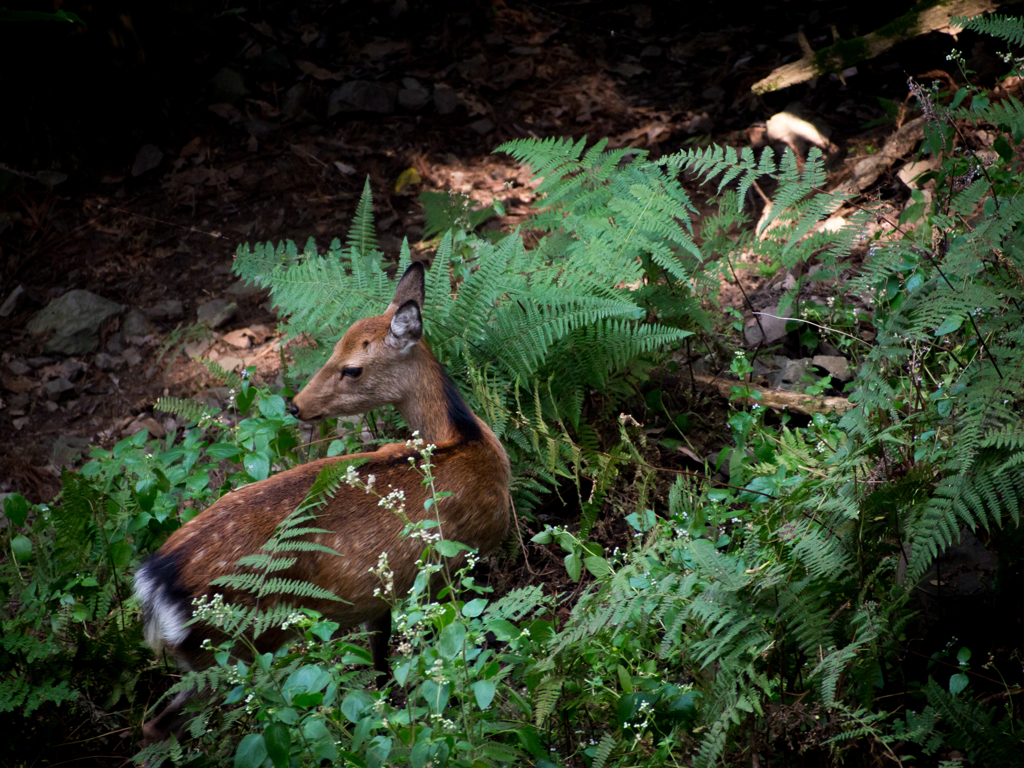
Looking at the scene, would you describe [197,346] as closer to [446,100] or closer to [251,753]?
[446,100]

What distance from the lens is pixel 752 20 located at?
8.35 m

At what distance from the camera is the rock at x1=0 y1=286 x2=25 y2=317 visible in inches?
275

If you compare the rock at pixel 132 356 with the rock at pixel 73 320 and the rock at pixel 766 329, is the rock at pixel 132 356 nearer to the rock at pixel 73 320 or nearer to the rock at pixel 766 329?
the rock at pixel 73 320

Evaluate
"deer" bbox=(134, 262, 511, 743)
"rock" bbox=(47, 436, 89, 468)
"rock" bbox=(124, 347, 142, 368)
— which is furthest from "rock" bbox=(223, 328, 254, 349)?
"deer" bbox=(134, 262, 511, 743)

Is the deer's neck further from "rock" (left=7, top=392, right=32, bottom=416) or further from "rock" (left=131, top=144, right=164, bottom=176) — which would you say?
"rock" (left=131, top=144, right=164, bottom=176)

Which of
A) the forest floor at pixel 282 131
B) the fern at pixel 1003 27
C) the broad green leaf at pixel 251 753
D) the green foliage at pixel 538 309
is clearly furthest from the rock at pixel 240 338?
the fern at pixel 1003 27

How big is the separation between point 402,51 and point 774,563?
7.72m

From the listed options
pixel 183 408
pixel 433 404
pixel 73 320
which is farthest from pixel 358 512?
pixel 73 320

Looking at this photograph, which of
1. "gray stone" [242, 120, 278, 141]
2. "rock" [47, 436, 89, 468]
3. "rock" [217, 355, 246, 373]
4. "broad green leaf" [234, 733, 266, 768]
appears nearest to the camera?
"broad green leaf" [234, 733, 266, 768]

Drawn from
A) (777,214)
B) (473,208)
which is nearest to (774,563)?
(777,214)

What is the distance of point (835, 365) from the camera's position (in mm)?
4664

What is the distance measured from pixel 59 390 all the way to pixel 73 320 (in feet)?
2.35

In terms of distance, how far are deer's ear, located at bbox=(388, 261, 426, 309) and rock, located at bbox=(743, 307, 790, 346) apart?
6.64 feet

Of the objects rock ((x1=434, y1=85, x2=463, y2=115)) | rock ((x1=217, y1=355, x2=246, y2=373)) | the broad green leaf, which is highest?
rock ((x1=434, y1=85, x2=463, y2=115))
